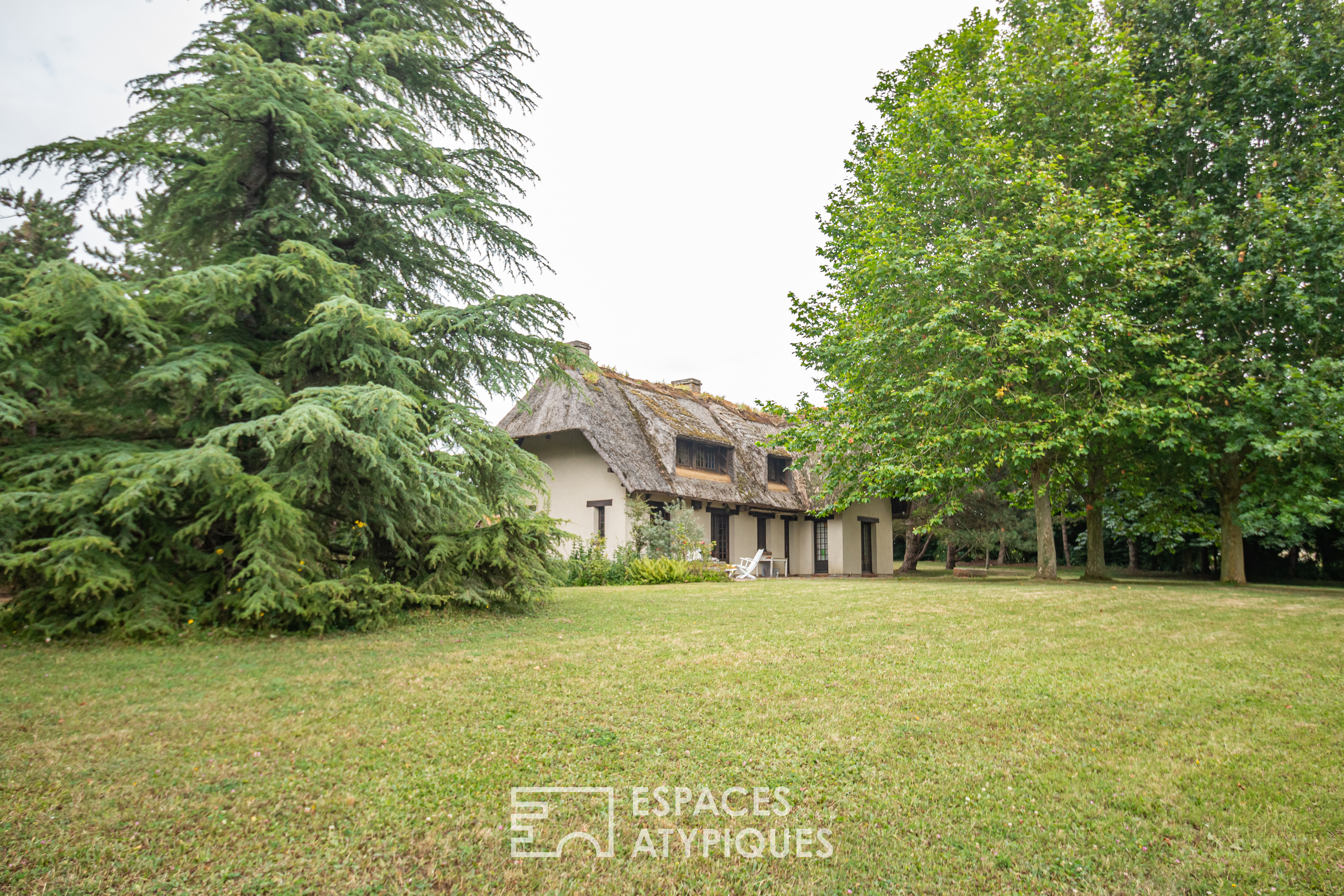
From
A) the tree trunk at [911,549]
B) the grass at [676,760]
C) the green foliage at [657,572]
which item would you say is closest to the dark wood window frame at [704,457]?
the green foliage at [657,572]

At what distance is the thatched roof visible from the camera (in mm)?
19297

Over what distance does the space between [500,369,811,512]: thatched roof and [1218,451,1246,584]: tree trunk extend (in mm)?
10385

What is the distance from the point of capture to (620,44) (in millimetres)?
12852

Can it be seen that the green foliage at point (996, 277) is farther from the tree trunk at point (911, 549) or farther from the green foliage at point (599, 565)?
the tree trunk at point (911, 549)

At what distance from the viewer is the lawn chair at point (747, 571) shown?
770 inches

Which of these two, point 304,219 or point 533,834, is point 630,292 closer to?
point 304,219

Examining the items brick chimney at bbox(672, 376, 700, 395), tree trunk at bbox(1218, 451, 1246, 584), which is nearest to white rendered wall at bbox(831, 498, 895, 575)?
brick chimney at bbox(672, 376, 700, 395)

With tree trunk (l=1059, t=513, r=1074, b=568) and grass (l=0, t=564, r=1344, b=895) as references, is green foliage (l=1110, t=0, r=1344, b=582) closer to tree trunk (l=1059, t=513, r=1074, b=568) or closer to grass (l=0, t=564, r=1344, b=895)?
grass (l=0, t=564, r=1344, b=895)

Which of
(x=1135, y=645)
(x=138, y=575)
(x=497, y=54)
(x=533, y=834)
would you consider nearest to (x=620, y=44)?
(x=497, y=54)

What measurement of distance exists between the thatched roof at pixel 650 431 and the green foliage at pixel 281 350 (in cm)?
760

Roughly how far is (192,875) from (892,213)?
16.1 metres

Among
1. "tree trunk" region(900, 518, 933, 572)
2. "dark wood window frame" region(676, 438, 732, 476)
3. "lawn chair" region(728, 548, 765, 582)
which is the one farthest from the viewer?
Answer: "tree trunk" region(900, 518, 933, 572)

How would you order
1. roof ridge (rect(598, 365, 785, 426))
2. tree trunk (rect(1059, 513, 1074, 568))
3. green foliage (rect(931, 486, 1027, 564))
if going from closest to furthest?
roof ridge (rect(598, 365, 785, 426))
green foliage (rect(931, 486, 1027, 564))
tree trunk (rect(1059, 513, 1074, 568))

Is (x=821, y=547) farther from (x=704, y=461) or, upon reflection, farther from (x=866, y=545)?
(x=704, y=461)
